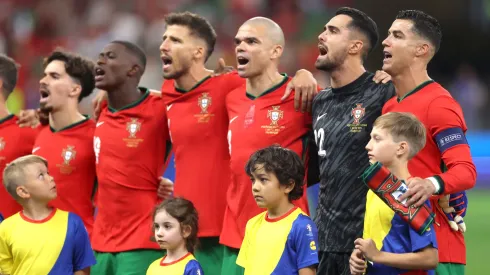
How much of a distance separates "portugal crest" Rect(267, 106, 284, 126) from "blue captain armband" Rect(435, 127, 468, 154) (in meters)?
1.40

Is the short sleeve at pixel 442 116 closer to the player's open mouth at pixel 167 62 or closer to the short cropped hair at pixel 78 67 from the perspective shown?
the player's open mouth at pixel 167 62

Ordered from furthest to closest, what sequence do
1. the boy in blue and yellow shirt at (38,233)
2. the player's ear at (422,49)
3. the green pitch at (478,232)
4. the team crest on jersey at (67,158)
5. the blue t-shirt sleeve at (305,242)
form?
the green pitch at (478,232), the team crest on jersey at (67,158), the boy in blue and yellow shirt at (38,233), the player's ear at (422,49), the blue t-shirt sleeve at (305,242)

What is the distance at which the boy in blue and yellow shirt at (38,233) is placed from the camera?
24.1ft

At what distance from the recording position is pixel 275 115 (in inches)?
288

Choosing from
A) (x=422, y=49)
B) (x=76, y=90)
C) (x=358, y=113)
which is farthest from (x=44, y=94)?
(x=422, y=49)

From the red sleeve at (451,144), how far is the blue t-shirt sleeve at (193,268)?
5.98 ft

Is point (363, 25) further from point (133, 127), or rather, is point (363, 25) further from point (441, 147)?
point (133, 127)

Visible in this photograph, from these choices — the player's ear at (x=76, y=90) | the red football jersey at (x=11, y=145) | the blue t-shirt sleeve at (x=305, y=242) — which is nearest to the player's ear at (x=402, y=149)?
the blue t-shirt sleeve at (x=305, y=242)

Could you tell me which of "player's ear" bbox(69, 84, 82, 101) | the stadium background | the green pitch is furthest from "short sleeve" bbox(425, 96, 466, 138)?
the stadium background

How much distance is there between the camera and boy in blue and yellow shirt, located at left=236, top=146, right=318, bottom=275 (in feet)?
21.4

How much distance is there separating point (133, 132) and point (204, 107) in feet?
2.07

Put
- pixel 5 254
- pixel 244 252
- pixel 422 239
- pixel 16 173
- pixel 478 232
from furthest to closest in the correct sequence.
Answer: pixel 478 232 → pixel 16 173 → pixel 5 254 → pixel 244 252 → pixel 422 239

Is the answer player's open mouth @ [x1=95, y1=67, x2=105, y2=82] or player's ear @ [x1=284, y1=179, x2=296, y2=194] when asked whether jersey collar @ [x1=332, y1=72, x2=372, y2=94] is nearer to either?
player's ear @ [x1=284, y1=179, x2=296, y2=194]

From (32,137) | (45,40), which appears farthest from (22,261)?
(45,40)
